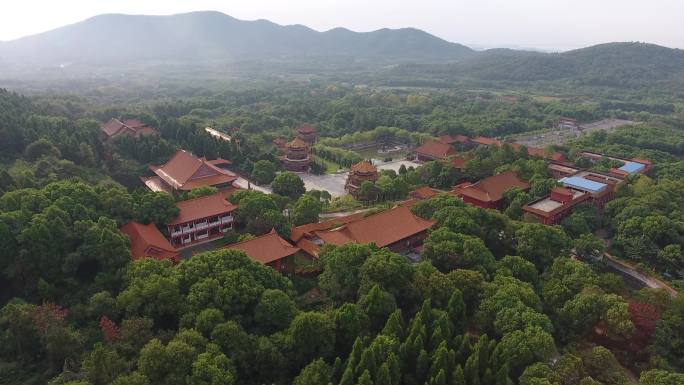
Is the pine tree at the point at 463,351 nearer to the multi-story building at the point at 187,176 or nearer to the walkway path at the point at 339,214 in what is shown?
the walkway path at the point at 339,214

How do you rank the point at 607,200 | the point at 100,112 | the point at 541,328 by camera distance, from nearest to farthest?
the point at 541,328, the point at 607,200, the point at 100,112

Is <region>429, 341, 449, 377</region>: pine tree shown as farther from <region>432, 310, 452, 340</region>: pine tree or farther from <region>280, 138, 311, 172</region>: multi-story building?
<region>280, 138, 311, 172</region>: multi-story building

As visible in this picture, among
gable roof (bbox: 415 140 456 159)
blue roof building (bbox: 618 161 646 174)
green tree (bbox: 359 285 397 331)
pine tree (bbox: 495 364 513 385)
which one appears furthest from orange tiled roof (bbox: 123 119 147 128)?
blue roof building (bbox: 618 161 646 174)

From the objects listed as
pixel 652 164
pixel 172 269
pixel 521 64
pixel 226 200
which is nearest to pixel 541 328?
pixel 172 269

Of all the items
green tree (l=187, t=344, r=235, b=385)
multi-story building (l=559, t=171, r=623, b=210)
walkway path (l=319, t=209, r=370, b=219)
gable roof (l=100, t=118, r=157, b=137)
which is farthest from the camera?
gable roof (l=100, t=118, r=157, b=137)

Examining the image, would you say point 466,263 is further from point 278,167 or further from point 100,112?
point 100,112

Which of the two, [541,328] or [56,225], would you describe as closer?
[541,328]

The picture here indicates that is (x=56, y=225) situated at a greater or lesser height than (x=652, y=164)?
greater

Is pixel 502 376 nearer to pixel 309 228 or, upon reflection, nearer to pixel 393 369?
pixel 393 369
